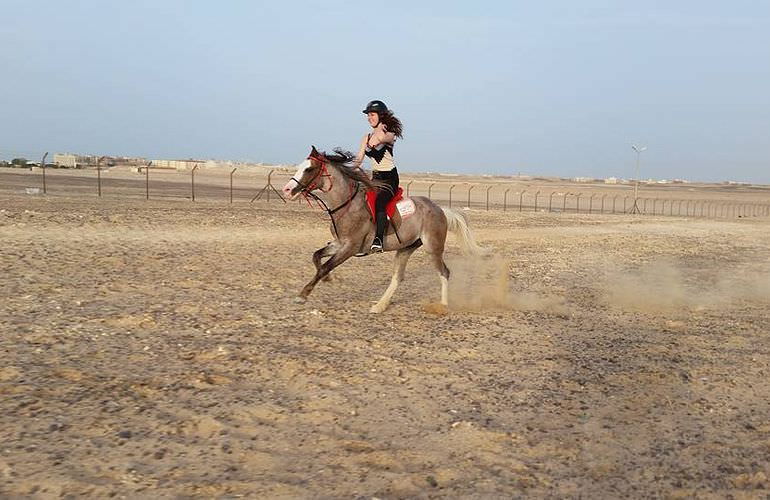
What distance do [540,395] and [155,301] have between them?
5.51 metres

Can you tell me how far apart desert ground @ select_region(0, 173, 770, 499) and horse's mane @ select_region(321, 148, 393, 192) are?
1865 millimetres

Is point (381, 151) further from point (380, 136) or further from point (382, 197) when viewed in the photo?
point (382, 197)

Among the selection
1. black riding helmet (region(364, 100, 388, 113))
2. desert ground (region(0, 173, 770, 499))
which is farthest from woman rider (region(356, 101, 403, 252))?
desert ground (region(0, 173, 770, 499))

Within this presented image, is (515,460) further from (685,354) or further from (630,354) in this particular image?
(685,354)

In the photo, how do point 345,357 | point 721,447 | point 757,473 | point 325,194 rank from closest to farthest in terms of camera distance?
1. point 757,473
2. point 721,447
3. point 345,357
4. point 325,194

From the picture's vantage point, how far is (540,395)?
588 centimetres

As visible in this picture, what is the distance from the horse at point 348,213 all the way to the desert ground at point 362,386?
72 centimetres

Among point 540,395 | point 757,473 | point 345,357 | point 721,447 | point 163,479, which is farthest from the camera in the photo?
point 345,357

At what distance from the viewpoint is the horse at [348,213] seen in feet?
28.4

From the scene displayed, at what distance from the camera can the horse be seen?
8.66 meters

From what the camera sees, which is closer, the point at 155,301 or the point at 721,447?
the point at 721,447

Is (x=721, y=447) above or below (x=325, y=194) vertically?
below

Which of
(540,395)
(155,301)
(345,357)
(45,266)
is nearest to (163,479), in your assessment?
(345,357)

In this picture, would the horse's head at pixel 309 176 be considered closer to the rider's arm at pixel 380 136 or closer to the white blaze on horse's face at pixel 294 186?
the white blaze on horse's face at pixel 294 186
